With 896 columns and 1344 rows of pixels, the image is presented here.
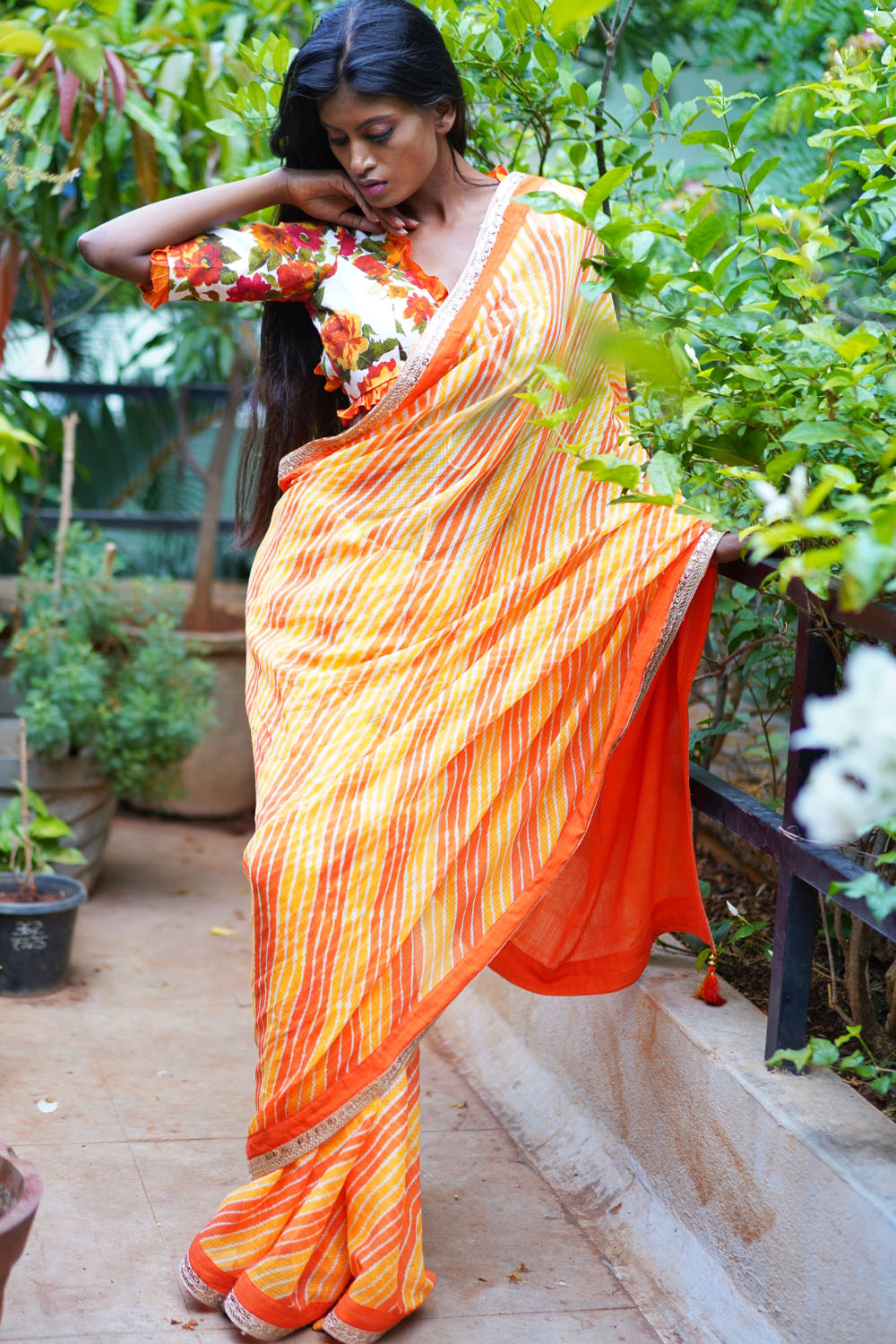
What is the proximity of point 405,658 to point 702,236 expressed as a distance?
0.76 meters

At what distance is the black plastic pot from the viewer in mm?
3311

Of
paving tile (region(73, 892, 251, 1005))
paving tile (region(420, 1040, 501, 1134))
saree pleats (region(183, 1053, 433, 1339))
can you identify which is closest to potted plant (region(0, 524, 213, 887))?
paving tile (region(73, 892, 251, 1005))

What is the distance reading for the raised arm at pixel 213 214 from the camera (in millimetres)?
2199

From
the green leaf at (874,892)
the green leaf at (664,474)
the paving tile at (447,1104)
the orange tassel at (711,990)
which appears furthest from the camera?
the paving tile at (447,1104)

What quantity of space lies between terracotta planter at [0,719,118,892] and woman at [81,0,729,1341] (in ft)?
6.13

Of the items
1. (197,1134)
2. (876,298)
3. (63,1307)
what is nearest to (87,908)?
(197,1134)

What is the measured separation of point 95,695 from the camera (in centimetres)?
395

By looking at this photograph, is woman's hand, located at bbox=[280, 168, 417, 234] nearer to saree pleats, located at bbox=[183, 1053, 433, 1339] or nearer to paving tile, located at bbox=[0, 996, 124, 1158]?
saree pleats, located at bbox=[183, 1053, 433, 1339]

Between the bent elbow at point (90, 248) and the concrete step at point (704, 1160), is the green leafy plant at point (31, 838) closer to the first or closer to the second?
the concrete step at point (704, 1160)

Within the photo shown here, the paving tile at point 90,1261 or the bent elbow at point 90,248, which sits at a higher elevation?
the bent elbow at point 90,248

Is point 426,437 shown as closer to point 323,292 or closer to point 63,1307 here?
point 323,292

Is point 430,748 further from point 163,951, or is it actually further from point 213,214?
point 163,951

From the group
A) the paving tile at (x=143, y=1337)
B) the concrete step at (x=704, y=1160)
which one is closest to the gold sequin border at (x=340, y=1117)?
the paving tile at (x=143, y=1337)

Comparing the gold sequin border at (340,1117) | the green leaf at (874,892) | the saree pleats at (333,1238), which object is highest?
the green leaf at (874,892)
